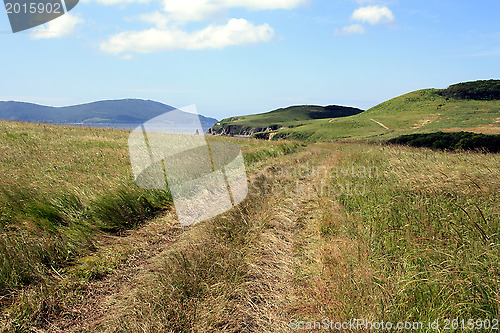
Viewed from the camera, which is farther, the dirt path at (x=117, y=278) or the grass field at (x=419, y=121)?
the grass field at (x=419, y=121)

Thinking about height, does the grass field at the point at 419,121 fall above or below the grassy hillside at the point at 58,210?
above

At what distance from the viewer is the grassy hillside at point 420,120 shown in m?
98.1

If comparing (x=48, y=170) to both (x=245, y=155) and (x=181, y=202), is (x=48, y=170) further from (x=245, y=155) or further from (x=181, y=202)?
(x=245, y=155)

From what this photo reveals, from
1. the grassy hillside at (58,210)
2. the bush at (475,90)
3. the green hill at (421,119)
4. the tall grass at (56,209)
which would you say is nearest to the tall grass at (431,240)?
the grassy hillside at (58,210)

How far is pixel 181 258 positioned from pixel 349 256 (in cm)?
260

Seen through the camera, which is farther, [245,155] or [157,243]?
[245,155]

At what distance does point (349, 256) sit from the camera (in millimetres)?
4223

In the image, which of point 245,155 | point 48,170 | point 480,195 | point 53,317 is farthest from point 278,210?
point 245,155

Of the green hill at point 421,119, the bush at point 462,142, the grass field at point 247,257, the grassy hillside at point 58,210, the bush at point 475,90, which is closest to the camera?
the grass field at point 247,257

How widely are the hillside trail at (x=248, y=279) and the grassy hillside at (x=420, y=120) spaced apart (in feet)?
273

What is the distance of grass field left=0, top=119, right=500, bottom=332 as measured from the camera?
10.5ft

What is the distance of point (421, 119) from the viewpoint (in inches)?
4801

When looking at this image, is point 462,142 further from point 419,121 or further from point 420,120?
point 420,120

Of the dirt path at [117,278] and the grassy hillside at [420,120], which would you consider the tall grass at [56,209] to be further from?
the grassy hillside at [420,120]
